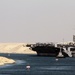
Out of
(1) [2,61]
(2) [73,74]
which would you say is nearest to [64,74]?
(2) [73,74]

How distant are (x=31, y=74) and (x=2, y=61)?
2277 inches

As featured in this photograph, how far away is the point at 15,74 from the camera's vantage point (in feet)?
367

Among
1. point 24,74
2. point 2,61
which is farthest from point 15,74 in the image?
point 2,61

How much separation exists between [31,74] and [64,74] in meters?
8.09

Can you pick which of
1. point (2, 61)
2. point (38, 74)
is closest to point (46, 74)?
point (38, 74)

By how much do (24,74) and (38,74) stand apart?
338cm

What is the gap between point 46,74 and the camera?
372ft

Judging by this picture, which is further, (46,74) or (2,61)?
(2,61)

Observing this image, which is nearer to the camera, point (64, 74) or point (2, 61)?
point (64, 74)

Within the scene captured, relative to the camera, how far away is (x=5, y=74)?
111 metres

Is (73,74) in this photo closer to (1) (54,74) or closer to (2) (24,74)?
(1) (54,74)

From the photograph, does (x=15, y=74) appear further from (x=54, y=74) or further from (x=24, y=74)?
(x=54, y=74)

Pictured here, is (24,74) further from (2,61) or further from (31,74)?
(2,61)

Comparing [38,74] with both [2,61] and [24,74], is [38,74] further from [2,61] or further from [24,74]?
[2,61]
